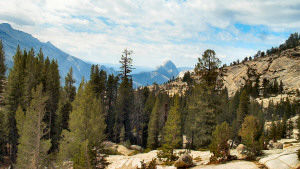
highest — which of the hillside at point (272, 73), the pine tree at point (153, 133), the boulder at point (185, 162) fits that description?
the hillside at point (272, 73)

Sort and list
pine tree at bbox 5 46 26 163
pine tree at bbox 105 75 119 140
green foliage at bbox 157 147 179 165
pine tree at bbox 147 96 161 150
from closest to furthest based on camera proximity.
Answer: green foliage at bbox 157 147 179 165, pine tree at bbox 5 46 26 163, pine tree at bbox 147 96 161 150, pine tree at bbox 105 75 119 140

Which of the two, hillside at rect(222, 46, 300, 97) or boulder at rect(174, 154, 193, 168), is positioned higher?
hillside at rect(222, 46, 300, 97)

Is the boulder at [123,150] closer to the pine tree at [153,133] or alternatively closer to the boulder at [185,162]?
the pine tree at [153,133]

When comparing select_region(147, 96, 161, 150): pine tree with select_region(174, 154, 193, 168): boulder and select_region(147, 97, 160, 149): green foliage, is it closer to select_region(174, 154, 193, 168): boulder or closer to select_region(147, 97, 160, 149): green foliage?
select_region(147, 97, 160, 149): green foliage

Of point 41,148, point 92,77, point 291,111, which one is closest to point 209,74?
point 41,148

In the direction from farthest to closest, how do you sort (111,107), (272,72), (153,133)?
(272,72), (111,107), (153,133)

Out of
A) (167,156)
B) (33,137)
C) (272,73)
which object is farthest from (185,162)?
(272,73)

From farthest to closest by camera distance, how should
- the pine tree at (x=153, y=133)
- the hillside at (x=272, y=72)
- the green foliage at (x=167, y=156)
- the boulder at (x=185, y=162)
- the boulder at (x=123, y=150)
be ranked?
the hillside at (x=272, y=72) < the pine tree at (x=153, y=133) < the boulder at (x=123, y=150) < the green foliage at (x=167, y=156) < the boulder at (x=185, y=162)

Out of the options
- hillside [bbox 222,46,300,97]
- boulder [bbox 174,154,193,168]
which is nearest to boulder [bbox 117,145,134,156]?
boulder [bbox 174,154,193,168]

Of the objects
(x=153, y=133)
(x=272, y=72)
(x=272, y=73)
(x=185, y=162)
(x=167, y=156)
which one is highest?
(x=272, y=72)

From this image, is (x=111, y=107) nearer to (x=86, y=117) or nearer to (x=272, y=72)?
(x=86, y=117)

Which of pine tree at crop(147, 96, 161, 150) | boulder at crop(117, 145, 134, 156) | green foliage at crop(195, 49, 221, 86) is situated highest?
green foliage at crop(195, 49, 221, 86)

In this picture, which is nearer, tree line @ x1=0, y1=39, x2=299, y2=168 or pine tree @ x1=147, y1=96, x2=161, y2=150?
tree line @ x1=0, y1=39, x2=299, y2=168

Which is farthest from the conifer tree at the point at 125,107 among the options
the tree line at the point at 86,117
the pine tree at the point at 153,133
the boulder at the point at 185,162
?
the boulder at the point at 185,162
